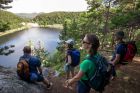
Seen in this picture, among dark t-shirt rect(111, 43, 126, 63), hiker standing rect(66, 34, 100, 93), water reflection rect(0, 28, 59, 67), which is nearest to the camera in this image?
hiker standing rect(66, 34, 100, 93)

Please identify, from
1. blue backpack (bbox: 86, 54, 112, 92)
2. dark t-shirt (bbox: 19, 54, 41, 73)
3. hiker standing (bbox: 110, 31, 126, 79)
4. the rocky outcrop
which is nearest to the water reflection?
the rocky outcrop

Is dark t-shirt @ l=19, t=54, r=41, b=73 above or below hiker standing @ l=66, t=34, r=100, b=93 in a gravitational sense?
below

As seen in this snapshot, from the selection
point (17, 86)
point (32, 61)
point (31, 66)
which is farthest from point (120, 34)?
point (17, 86)

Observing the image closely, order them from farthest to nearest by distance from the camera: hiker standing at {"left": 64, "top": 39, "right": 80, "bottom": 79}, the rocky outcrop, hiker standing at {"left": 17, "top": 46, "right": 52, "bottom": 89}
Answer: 1. hiker standing at {"left": 64, "top": 39, "right": 80, "bottom": 79}
2. hiker standing at {"left": 17, "top": 46, "right": 52, "bottom": 89}
3. the rocky outcrop

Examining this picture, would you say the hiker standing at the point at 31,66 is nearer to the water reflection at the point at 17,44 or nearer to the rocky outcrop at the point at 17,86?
the rocky outcrop at the point at 17,86

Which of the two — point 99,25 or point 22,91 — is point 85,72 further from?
point 99,25

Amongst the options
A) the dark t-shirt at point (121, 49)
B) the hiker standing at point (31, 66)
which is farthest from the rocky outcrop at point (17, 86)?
the dark t-shirt at point (121, 49)

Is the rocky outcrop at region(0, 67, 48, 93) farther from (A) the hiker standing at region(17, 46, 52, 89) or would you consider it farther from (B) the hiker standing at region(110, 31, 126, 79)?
(B) the hiker standing at region(110, 31, 126, 79)

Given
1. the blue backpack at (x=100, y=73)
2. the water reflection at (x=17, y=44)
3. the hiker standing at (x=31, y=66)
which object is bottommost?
the water reflection at (x=17, y=44)

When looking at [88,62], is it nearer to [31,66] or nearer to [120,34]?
[120,34]

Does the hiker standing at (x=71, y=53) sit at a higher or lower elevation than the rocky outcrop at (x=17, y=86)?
higher

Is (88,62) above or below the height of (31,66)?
above

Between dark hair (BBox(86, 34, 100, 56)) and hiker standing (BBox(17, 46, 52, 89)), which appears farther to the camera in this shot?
hiker standing (BBox(17, 46, 52, 89))

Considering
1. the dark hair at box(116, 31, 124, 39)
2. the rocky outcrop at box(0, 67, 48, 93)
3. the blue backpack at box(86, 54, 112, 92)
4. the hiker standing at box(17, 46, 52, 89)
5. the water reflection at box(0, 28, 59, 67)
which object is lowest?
the water reflection at box(0, 28, 59, 67)
